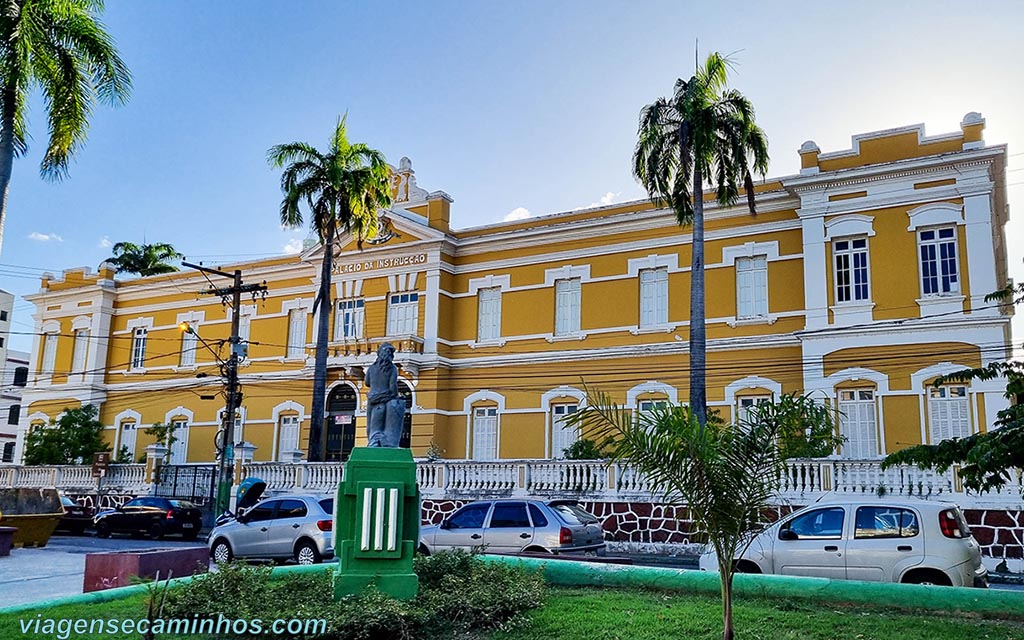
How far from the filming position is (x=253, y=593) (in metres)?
9.73

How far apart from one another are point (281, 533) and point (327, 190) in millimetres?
13732

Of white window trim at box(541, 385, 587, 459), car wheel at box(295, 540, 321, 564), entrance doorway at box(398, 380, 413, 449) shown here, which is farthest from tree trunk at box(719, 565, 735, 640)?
entrance doorway at box(398, 380, 413, 449)

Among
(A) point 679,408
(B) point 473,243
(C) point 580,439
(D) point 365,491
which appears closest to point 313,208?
(B) point 473,243

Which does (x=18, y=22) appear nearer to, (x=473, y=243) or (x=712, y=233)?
(x=473, y=243)

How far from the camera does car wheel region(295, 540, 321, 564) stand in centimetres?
1753

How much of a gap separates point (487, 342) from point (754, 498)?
2407 centimetres

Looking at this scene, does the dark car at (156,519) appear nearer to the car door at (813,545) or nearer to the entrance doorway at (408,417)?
the entrance doorway at (408,417)

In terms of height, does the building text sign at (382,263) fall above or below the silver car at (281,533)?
above

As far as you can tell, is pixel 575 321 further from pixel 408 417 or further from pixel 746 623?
pixel 746 623

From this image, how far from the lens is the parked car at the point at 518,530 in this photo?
16.1m

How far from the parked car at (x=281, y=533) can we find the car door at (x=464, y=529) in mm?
2100

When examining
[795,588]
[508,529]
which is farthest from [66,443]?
[795,588]

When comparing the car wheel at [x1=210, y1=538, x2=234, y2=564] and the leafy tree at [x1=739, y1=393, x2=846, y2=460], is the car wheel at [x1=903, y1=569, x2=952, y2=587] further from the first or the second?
the car wheel at [x1=210, y1=538, x2=234, y2=564]

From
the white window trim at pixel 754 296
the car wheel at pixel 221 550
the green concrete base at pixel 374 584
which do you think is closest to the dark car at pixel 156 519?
the car wheel at pixel 221 550
